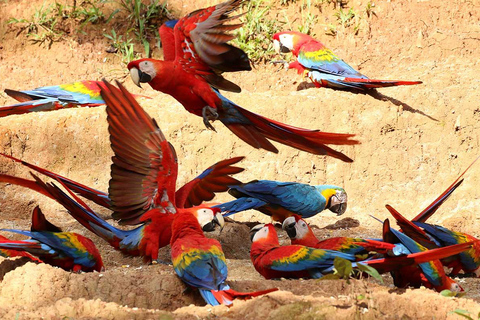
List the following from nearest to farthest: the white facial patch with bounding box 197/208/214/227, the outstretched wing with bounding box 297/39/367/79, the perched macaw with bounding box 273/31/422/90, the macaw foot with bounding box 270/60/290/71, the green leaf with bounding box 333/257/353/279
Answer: the green leaf with bounding box 333/257/353/279 < the white facial patch with bounding box 197/208/214/227 < the perched macaw with bounding box 273/31/422/90 < the outstretched wing with bounding box 297/39/367/79 < the macaw foot with bounding box 270/60/290/71

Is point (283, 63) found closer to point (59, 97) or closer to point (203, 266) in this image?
point (59, 97)

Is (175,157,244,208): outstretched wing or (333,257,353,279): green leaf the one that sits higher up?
(333,257,353,279): green leaf

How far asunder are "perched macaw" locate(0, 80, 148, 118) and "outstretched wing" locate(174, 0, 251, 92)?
180 centimetres

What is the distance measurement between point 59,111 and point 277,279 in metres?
2.67

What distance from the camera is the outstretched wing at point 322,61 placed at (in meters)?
5.76

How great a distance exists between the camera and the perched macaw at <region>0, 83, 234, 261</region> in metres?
3.75

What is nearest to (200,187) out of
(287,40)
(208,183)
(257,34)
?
(208,183)

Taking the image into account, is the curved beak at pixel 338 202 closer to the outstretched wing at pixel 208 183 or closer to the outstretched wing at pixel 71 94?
the outstretched wing at pixel 208 183

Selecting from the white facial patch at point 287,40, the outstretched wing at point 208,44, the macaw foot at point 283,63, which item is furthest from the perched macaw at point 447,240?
the macaw foot at point 283,63

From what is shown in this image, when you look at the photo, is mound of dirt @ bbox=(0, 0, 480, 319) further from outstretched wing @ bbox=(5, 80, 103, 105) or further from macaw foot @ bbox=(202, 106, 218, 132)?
macaw foot @ bbox=(202, 106, 218, 132)

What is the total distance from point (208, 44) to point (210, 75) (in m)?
0.28

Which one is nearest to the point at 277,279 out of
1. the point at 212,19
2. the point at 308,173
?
the point at 212,19

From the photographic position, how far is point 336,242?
380 cm

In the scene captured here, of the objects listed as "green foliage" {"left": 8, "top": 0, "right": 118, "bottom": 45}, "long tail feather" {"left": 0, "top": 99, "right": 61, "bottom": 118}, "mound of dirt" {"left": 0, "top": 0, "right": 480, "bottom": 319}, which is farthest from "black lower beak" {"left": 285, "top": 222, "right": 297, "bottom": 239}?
"green foliage" {"left": 8, "top": 0, "right": 118, "bottom": 45}
